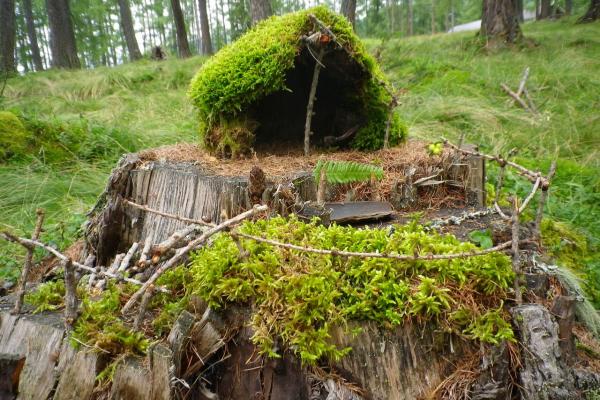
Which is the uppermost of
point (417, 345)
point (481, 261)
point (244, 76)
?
point (244, 76)

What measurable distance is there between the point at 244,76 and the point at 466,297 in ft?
7.39

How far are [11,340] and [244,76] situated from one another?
86.6 inches

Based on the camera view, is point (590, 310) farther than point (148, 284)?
Yes

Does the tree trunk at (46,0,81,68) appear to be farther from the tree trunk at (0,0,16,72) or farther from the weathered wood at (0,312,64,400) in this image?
the weathered wood at (0,312,64,400)

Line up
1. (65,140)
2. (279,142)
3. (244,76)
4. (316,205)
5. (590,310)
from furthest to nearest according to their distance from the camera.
→ (65,140) → (279,142) → (244,76) → (316,205) → (590,310)

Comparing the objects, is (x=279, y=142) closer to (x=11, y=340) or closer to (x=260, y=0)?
(x=11, y=340)

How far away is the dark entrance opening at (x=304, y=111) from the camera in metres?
3.78

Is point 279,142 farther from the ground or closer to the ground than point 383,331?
farther from the ground

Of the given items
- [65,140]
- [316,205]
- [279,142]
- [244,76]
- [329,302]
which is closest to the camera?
[329,302]

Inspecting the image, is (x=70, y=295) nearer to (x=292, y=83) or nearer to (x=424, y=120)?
(x=292, y=83)

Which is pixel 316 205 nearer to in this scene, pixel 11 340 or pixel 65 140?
pixel 11 340

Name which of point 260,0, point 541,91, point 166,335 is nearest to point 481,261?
point 166,335

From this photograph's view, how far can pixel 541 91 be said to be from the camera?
759cm

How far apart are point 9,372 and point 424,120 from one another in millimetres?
6315
